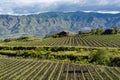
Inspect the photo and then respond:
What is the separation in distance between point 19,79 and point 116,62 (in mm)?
31238

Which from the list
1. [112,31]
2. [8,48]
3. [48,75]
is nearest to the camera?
[48,75]

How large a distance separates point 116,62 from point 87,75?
23.7m

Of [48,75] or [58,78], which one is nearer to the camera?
[58,78]

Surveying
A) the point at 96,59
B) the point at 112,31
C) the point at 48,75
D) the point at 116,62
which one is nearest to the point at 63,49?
the point at 96,59

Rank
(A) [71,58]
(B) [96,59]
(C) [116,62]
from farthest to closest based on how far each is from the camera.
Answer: (A) [71,58], (B) [96,59], (C) [116,62]

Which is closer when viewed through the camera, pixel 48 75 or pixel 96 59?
pixel 48 75

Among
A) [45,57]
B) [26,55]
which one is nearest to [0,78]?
[45,57]

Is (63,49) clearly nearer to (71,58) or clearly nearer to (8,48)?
(71,58)

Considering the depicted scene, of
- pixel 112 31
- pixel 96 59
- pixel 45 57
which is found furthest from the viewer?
pixel 112 31

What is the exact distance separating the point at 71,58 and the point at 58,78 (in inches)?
1421

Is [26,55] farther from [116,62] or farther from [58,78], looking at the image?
[58,78]

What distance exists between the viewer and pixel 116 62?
6531cm

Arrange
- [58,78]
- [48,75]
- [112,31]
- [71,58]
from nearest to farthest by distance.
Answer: [58,78] < [48,75] < [71,58] < [112,31]

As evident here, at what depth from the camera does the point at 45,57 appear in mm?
82938
